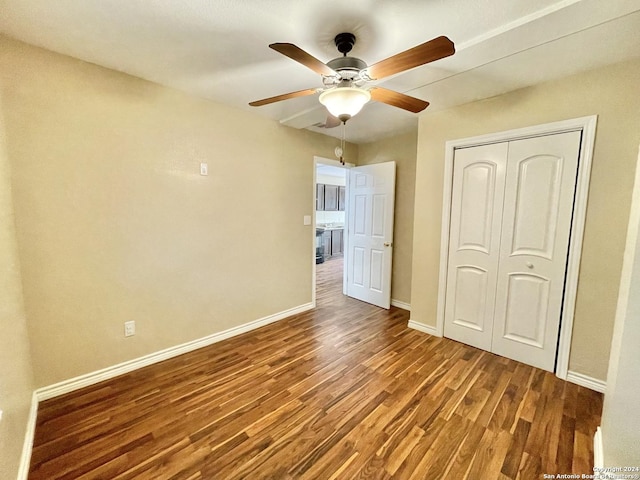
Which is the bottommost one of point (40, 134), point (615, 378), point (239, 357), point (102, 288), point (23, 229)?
point (239, 357)

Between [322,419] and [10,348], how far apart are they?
172cm

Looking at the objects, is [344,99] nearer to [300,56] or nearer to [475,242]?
[300,56]

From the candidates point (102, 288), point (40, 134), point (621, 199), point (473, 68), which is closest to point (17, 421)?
point (102, 288)

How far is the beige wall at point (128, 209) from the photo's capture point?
5.78ft

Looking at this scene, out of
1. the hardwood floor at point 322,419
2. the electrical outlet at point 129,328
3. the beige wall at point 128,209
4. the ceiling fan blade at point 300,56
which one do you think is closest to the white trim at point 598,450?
the hardwood floor at point 322,419

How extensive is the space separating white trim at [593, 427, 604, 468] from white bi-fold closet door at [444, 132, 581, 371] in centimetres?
74

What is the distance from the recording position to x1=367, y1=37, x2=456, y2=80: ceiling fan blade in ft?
3.67

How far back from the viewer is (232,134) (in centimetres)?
268

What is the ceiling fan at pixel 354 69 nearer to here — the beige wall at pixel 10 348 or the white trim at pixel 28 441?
the beige wall at pixel 10 348

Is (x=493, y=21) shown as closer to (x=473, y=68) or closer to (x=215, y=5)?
(x=473, y=68)

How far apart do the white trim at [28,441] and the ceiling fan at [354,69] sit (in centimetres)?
231

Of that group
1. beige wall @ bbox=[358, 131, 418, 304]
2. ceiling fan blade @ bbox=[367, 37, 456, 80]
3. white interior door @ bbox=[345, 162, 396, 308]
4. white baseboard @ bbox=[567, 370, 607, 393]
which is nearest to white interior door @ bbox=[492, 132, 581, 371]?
white baseboard @ bbox=[567, 370, 607, 393]

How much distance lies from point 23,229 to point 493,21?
122 inches

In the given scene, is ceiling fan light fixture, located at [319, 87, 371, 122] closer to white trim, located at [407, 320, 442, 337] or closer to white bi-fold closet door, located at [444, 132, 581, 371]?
white bi-fold closet door, located at [444, 132, 581, 371]
